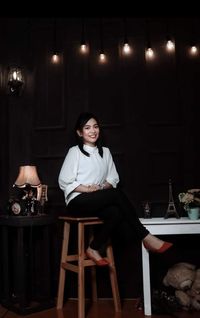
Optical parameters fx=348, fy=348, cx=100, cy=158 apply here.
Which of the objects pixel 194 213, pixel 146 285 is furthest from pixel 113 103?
pixel 146 285

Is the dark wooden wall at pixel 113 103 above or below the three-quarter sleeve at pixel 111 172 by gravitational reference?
above

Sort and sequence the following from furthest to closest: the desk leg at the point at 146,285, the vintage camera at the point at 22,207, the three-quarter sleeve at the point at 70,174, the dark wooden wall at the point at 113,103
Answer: the dark wooden wall at the point at 113,103, the vintage camera at the point at 22,207, the three-quarter sleeve at the point at 70,174, the desk leg at the point at 146,285

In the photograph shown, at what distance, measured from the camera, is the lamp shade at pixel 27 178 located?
2.90 metres

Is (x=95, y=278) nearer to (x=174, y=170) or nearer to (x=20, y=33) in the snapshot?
(x=174, y=170)

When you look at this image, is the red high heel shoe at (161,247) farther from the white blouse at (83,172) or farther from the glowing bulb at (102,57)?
the glowing bulb at (102,57)

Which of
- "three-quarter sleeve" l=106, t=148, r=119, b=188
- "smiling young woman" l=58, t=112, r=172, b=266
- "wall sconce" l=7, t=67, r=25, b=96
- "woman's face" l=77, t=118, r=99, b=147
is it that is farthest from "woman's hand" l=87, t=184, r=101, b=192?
"wall sconce" l=7, t=67, r=25, b=96

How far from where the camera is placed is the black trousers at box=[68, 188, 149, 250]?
2.51m

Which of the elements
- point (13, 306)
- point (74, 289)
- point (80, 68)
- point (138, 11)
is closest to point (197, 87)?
point (80, 68)

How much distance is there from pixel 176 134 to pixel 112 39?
42.2 inches

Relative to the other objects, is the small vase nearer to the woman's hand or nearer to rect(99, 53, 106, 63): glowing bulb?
the woman's hand

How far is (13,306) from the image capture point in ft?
8.77

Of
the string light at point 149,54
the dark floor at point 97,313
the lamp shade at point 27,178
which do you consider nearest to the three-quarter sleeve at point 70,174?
the lamp shade at point 27,178

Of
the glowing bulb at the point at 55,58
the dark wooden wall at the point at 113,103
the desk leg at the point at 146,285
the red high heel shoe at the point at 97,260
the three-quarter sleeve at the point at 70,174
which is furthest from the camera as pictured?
the glowing bulb at the point at 55,58

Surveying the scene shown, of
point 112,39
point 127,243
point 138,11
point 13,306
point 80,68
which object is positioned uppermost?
point 112,39
